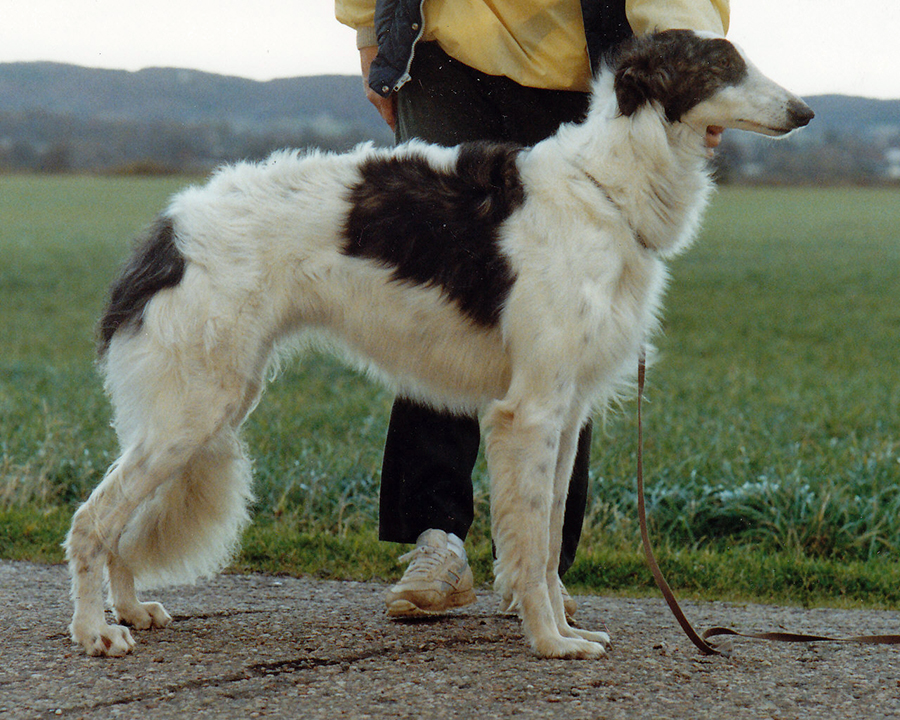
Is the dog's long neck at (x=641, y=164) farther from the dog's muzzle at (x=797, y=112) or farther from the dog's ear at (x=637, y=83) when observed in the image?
the dog's muzzle at (x=797, y=112)

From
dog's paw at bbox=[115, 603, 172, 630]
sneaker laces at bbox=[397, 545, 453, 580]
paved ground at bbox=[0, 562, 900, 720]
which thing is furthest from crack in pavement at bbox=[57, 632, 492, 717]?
dog's paw at bbox=[115, 603, 172, 630]

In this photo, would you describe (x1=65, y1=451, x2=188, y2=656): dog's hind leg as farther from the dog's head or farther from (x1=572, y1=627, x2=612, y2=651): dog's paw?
the dog's head

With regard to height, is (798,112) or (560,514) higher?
(798,112)

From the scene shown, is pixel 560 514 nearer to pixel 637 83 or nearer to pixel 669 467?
pixel 637 83

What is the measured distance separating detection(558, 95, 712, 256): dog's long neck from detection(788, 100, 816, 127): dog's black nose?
0.96ft

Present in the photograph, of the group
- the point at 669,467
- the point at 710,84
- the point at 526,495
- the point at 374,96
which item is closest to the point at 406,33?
the point at 374,96

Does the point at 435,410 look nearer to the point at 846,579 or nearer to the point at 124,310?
the point at 124,310

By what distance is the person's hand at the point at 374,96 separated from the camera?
4.16 metres

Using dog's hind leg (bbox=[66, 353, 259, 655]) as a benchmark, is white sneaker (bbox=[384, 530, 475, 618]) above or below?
below

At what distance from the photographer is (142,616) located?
3.52 metres

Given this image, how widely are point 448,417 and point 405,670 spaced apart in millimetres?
1215

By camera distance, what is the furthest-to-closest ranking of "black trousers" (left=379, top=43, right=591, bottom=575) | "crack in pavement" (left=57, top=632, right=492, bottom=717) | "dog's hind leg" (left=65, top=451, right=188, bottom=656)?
"black trousers" (left=379, top=43, right=591, bottom=575) → "dog's hind leg" (left=65, top=451, right=188, bottom=656) → "crack in pavement" (left=57, top=632, right=492, bottom=717)

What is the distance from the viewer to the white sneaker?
3.70 m

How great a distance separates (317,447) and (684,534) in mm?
2319
